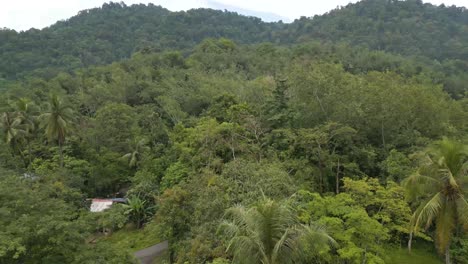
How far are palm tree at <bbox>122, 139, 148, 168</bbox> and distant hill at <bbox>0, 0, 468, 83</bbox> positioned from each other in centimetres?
3803

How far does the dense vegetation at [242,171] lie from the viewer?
38.3ft

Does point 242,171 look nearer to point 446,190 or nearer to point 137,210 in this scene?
point 446,190

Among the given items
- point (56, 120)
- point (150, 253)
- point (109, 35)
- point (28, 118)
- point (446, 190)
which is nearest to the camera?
point (446, 190)

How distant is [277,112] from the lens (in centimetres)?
2580

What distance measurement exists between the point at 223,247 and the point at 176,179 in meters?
10.4

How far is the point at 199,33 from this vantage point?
4478 inches

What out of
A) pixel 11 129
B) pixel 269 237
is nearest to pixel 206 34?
pixel 11 129

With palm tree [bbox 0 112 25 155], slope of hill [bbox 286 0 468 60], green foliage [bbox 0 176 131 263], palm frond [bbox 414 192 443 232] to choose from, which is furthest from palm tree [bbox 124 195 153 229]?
slope of hill [bbox 286 0 468 60]

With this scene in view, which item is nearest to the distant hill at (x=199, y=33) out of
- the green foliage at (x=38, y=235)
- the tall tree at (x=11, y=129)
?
the tall tree at (x=11, y=129)

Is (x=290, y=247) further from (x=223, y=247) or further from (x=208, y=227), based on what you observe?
(x=208, y=227)

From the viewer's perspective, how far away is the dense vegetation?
38.3 ft

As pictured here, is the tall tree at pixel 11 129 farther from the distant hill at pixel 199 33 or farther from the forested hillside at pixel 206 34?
the distant hill at pixel 199 33

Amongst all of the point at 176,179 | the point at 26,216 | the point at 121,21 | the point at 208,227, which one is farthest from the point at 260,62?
the point at 121,21

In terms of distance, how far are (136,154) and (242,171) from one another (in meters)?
15.4
